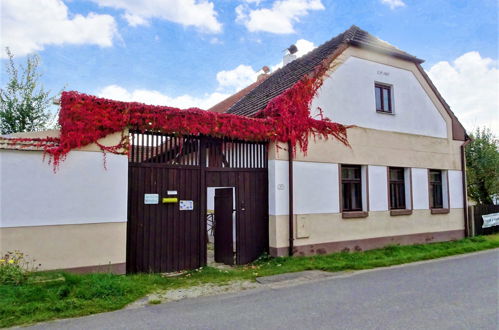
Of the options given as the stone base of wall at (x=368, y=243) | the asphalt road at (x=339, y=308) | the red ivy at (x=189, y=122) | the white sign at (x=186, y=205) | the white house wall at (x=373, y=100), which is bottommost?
the asphalt road at (x=339, y=308)

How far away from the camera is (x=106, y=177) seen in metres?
7.72

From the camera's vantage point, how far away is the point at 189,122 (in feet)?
28.7

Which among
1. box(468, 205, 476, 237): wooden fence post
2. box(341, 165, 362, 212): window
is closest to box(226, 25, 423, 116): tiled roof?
box(341, 165, 362, 212): window

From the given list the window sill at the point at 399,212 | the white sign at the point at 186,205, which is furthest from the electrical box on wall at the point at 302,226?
the window sill at the point at 399,212

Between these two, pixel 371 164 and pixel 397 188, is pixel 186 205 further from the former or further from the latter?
pixel 397 188

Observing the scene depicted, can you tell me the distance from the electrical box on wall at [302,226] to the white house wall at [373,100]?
3282 millimetres

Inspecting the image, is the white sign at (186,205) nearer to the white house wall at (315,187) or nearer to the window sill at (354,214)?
the white house wall at (315,187)

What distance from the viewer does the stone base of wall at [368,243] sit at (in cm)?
1002

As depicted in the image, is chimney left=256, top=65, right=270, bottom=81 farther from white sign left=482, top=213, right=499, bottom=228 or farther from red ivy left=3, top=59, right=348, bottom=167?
white sign left=482, top=213, right=499, bottom=228

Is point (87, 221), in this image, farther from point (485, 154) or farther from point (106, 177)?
point (485, 154)

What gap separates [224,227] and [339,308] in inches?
189

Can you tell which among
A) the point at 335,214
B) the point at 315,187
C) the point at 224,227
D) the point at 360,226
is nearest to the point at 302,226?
the point at 315,187

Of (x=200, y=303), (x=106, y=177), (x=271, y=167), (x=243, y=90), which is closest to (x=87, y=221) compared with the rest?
(x=106, y=177)

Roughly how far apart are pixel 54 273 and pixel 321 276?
5.77 meters
